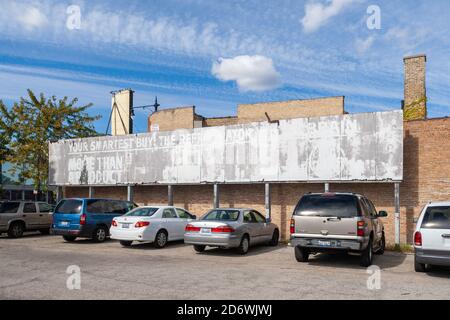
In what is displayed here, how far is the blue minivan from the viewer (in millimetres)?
16672

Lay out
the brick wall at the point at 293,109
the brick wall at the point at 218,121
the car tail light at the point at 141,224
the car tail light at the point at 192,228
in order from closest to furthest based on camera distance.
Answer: the car tail light at the point at 192,228 < the car tail light at the point at 141,224 < the brick wall at the point at 293,109 < the brick wall at the point at 218,121

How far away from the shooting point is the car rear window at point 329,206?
11.0 meters

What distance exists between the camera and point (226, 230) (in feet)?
43.2

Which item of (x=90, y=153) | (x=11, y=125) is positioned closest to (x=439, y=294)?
(x=90, y=153)

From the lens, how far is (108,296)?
7.52 m

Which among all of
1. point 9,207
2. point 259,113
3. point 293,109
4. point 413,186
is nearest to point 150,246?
point 9,207

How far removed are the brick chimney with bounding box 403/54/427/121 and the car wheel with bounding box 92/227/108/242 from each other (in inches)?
716

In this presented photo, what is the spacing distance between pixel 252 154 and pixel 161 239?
235 inches

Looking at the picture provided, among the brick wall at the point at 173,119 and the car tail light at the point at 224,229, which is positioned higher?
the brick wall at the point at 173,119

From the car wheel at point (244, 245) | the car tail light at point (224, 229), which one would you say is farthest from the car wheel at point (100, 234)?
the car wheel at point (244, 245)

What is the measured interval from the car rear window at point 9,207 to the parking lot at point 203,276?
491cm

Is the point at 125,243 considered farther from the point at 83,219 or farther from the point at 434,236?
the point at 434,236

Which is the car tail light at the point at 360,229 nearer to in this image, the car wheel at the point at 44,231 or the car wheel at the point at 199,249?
the car wheel at the point at 199,249

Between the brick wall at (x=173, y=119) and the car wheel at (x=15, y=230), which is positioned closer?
the car wheel at (x=15, y=230)
